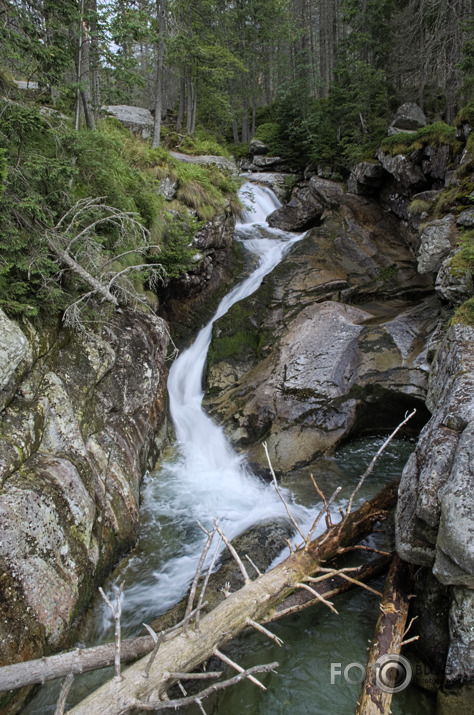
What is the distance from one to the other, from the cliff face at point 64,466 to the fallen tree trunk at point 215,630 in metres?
1.29

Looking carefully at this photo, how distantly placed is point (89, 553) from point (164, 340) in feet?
16.5

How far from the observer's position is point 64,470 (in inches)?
193

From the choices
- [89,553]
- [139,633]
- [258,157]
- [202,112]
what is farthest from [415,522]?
[202,112]

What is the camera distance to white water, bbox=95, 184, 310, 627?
17.7 feet

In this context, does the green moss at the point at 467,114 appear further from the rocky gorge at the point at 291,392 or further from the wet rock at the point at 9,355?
the wet rock at the point at 9,355

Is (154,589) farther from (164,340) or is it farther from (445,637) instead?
(164,340)

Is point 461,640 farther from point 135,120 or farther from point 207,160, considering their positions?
point 135,120

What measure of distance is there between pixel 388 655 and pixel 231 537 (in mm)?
2879

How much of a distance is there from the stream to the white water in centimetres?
2

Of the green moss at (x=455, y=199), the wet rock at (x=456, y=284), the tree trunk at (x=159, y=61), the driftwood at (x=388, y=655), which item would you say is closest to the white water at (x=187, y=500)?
the driftwood at (x=388, y=655)

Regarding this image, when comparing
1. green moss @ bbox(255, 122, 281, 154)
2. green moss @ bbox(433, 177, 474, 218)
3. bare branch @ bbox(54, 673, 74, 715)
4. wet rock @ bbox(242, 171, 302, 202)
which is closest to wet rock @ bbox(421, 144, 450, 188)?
green moss @ bbox(433, 177, 474, 218)

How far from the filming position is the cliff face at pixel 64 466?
3939 millimetres

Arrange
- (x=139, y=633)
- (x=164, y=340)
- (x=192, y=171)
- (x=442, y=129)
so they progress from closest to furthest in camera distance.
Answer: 1. (x=139, y=633)
2. (x=164, y=340)
3. (x=442, y=129)
4. (x=192, y=171)

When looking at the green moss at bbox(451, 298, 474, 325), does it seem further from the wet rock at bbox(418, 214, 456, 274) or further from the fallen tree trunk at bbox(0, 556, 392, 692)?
the fallen tree trunk at bbox(0, 556, 392, 692)
